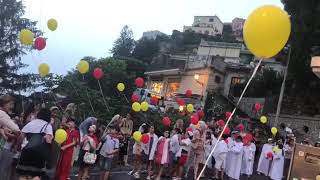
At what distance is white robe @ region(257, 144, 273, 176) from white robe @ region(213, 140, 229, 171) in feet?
7.61

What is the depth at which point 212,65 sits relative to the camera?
1585 inches

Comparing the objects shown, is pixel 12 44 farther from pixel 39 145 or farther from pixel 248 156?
pixel 39 145

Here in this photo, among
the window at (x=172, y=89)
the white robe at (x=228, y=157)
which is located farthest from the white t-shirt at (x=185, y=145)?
the window at (x=172, y=89)

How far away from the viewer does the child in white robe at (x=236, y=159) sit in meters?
15.0

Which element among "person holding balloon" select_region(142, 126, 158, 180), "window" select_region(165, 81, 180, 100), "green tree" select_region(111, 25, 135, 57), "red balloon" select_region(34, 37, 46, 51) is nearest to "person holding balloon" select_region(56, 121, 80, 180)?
"red balloon" select_region(34, 37, 46, 51)

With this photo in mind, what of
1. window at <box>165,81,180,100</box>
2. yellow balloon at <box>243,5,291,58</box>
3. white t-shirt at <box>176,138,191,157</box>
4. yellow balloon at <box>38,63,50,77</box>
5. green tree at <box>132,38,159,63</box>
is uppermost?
green tree at <box>132,38,159,63</box>

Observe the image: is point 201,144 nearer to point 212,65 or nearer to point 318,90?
point 318,90

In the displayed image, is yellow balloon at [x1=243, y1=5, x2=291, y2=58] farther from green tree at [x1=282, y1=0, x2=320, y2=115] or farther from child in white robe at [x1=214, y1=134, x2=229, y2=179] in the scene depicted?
green tree at [x1=282, y1=0, x2=320, y2=115]

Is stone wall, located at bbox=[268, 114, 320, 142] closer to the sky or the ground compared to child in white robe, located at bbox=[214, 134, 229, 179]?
closer to the sky

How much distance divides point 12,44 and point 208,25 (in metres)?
50.3

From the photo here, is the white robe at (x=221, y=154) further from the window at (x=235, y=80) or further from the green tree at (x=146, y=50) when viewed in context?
the green tree at (x=146, y=50)

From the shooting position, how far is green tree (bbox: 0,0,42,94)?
3703 cm

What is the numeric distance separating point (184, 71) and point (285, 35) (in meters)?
38.7

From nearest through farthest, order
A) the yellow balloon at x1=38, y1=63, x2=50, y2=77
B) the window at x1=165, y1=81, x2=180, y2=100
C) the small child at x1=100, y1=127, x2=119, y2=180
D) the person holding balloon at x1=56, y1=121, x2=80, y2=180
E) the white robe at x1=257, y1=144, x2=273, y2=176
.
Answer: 1. the person holding balloon at x1=56, y1=121, x2=80, y2=180
2. the yellow balloon at x1=38, y1=63, x2=50, y2=77
3. the small child at x1=100, y1=127, x2=119, y2=180
4. the white robe at x1=257, y1=144, x2=273, y2=176
5. the window at x1=165, y1=81, x2=180, y2=100
